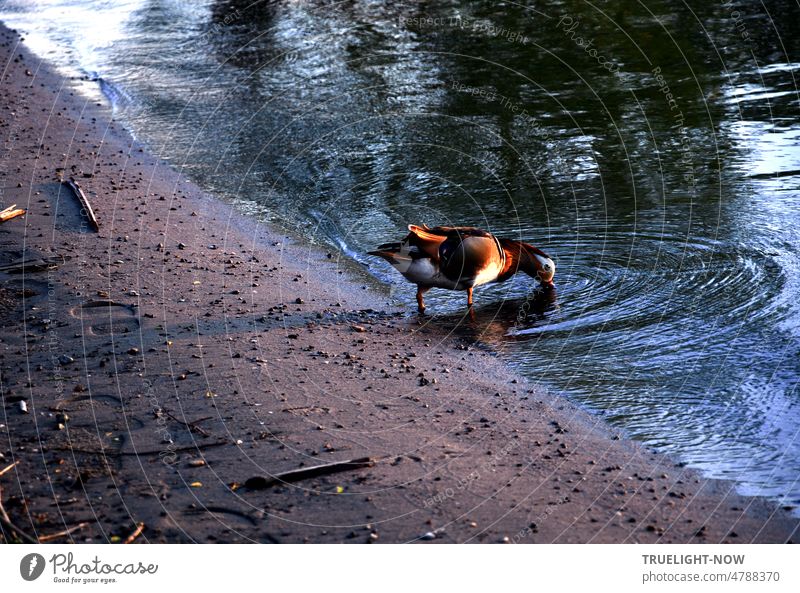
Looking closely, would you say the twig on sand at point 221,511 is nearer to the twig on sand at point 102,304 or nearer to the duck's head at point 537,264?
the twig on sand at point 102,304

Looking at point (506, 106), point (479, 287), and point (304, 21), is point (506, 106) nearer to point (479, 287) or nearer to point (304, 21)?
point (479, 287)

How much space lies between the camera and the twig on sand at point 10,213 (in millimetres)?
12583

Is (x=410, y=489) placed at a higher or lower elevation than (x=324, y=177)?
higher

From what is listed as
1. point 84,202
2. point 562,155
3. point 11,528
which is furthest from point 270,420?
point 562,155

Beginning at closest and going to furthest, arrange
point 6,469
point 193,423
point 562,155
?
point 6,469 → point 193,423 → point 562,155

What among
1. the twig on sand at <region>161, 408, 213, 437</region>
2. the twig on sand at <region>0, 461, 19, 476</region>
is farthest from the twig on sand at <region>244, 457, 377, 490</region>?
the twig on sand at <region>0, 461, 19, 476</region>

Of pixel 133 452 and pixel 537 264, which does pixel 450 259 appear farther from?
pixel 133 452

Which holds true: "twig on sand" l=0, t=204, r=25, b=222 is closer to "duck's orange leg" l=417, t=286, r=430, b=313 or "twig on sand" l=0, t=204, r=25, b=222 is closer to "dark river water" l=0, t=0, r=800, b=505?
"dark river water" l=0, t=0, r=800, b=505

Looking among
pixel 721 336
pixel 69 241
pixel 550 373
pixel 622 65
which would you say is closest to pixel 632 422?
pixel 550 373

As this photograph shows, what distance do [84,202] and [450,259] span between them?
5.73 meters

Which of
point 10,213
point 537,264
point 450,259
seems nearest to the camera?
point 450,259

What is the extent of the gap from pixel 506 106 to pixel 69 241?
8671 mm

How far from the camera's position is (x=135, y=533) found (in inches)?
254

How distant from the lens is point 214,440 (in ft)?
25.3
